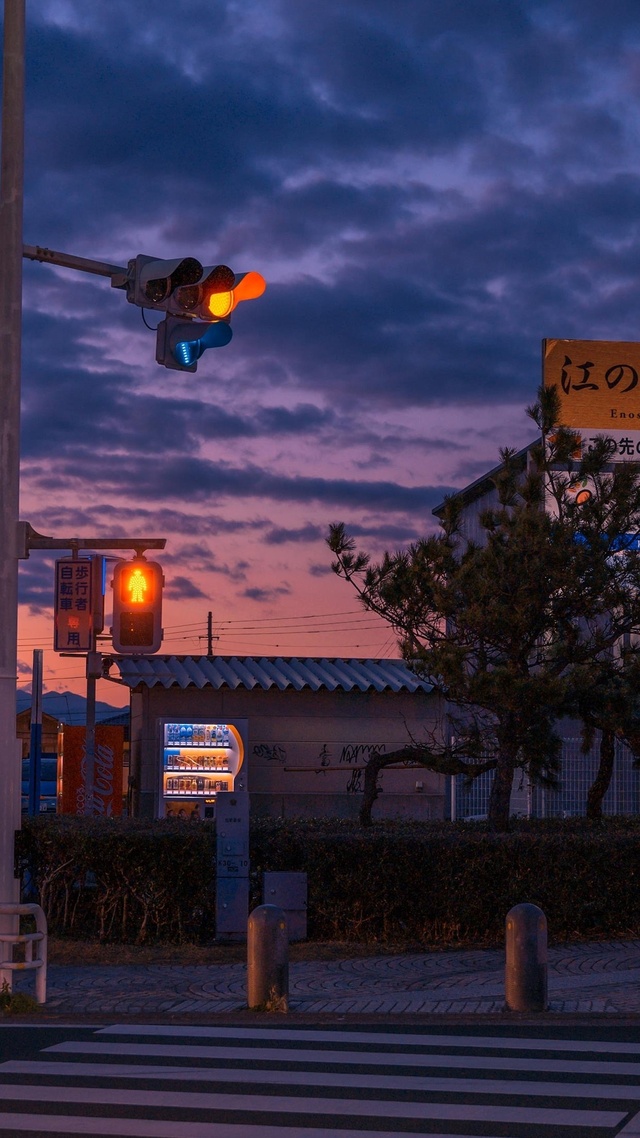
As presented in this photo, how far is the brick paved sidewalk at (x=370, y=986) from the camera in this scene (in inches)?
404

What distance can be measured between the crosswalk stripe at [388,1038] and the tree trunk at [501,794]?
595cm

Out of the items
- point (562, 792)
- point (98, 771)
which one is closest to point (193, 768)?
point (98, 771)

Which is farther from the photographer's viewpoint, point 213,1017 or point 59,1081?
point 213,1017

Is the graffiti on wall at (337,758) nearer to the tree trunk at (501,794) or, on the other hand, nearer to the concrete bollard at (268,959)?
the tree trunk at (501,794)

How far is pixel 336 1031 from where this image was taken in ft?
30.9

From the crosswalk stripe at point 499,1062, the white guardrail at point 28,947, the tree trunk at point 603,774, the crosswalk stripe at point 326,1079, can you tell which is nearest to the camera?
the crosswalk stripe at point 326,1079

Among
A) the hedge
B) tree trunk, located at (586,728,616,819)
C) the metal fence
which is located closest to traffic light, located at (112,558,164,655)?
the hedge

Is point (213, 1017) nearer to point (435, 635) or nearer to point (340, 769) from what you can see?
point (435, 635)

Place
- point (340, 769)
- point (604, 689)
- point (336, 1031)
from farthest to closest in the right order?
point (340, 769)
point (604, 689)
point (336, 1031)

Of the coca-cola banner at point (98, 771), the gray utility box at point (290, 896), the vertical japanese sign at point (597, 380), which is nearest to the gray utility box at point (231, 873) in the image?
the gray utility box at point (290, 896)

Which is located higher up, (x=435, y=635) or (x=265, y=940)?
(x=435, y=635)

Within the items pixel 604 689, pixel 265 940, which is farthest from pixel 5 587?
pixel 604 689

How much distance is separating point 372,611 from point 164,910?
4146 mm

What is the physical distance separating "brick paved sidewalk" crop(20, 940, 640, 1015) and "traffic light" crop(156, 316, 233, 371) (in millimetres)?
4885
